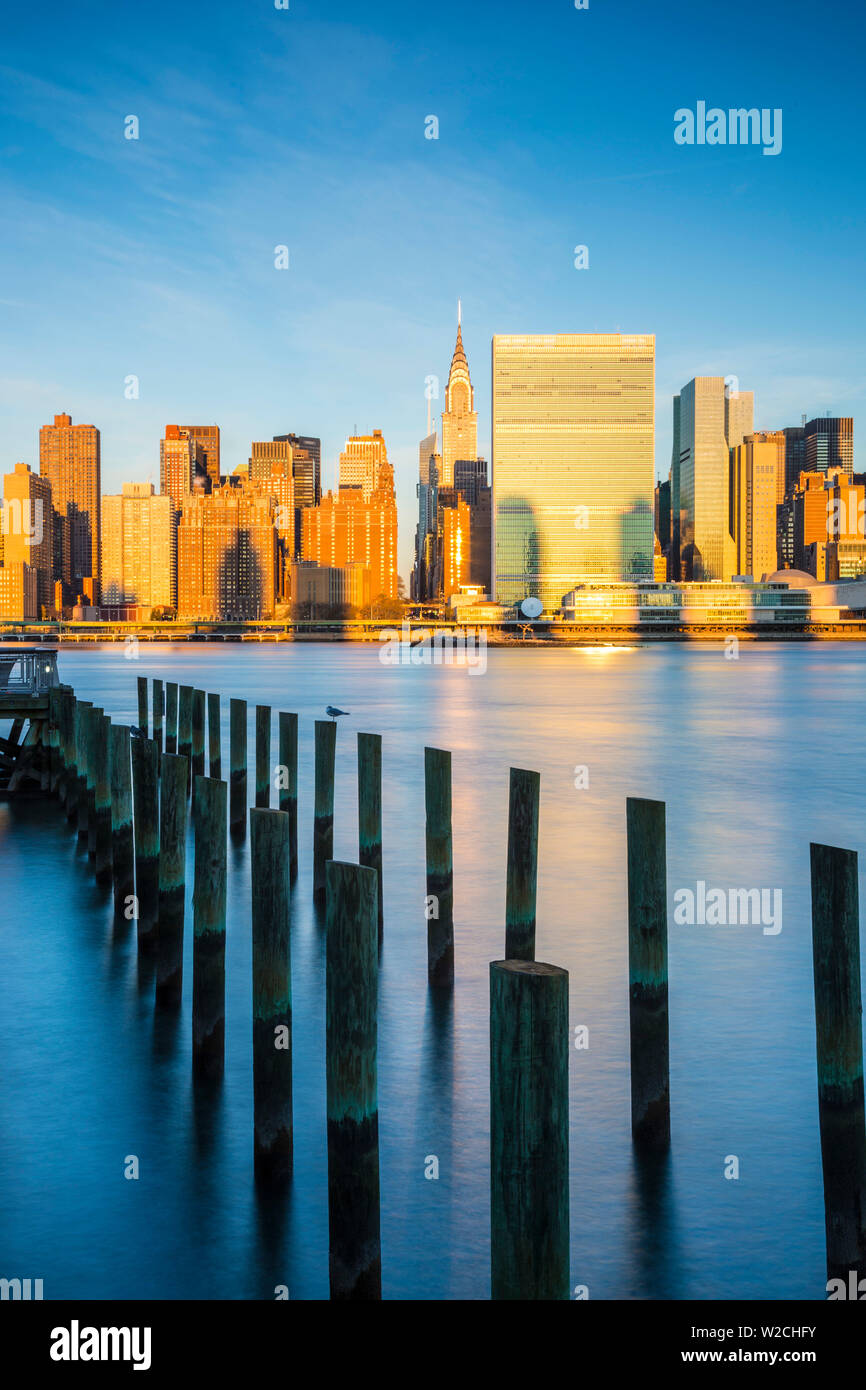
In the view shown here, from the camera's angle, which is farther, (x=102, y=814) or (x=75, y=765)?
(x=75, y=765)

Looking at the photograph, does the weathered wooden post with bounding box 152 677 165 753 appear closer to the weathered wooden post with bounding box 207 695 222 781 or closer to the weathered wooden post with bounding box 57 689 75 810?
the weathered wooden post with bounding box 207 695 222 781

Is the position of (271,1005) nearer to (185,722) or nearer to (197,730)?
(197,730)

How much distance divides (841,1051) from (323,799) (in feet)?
33.7

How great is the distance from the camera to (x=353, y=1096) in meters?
6.56

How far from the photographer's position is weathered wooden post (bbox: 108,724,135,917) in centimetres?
1528

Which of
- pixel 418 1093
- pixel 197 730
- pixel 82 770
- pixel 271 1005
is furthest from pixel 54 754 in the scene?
pixel 271 1005

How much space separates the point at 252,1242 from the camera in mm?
7816

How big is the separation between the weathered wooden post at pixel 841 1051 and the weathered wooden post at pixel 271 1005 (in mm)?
3424

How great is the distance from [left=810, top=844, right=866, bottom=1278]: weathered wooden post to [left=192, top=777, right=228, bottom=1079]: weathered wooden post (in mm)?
Answer: 4966

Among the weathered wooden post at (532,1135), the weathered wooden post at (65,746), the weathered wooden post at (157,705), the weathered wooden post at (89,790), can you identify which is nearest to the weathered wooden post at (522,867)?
the weathered wooden post at (532,1135)

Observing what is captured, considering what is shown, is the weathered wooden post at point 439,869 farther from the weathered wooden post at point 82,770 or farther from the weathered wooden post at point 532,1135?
the weathered wooden post at point 82,770
